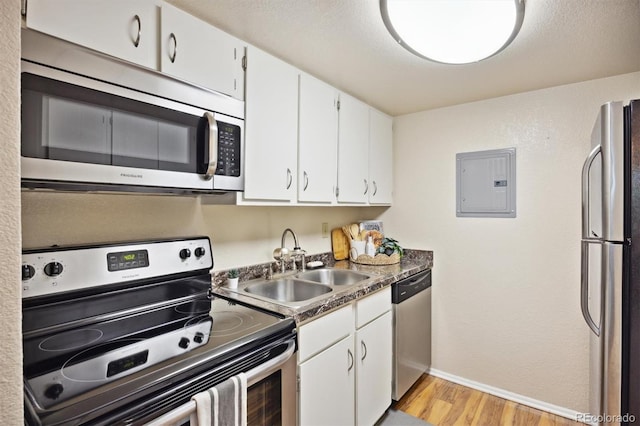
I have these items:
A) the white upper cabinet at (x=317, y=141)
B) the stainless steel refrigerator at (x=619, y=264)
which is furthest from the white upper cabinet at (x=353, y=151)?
the stainless steel refrigerator at (x=619, y=264)

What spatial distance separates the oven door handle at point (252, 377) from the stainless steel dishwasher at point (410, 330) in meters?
1.05

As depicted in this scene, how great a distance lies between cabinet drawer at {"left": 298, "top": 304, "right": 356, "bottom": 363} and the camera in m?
1.37

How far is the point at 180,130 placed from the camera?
121 cm

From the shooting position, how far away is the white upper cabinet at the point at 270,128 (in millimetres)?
1530

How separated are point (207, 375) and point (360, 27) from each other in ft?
4.87

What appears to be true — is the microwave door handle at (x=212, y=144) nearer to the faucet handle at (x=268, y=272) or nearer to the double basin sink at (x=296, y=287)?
the double basin sink at (x=296, y=287)

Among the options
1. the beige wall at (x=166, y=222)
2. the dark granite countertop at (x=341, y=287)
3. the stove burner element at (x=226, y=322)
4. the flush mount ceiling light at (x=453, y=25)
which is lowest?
the stove burner element at (x=226, y=322)

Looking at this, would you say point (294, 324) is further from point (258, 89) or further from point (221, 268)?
point (258, 89)

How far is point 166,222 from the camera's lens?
60.5 inches

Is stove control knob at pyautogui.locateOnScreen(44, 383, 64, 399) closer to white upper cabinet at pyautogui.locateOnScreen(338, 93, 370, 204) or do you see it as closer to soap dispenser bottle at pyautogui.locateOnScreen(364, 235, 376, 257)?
white upper cabinet at pyautogui.locateOnScreen(338, 93, 370, 204)

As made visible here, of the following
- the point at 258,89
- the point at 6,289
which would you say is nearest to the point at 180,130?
the point at 258,89

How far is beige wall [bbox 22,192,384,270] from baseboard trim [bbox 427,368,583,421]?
142 cm

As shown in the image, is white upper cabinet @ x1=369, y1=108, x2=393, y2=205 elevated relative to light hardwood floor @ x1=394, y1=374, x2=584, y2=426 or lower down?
elevated

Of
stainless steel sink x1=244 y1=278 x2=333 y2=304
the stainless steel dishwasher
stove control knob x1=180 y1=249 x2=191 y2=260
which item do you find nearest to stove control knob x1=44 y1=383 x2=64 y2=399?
stove control knob x1=180 y1=249 x2=191 y2=260
